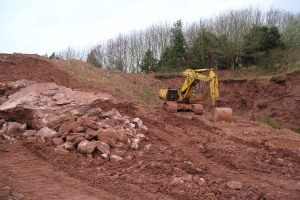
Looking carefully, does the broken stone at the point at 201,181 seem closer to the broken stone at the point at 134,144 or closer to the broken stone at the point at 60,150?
the broken stone at the point at 134,144

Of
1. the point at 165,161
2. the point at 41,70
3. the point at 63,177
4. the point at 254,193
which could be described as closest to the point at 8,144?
the point at 63,177

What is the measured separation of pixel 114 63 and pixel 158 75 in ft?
25.8

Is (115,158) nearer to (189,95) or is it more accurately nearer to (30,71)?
(189,95)

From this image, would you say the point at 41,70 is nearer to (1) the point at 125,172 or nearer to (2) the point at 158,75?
(1) the point at 125,172

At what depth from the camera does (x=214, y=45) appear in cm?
2983

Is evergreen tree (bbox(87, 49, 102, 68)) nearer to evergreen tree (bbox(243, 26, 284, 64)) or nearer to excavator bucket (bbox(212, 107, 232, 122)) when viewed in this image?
evergreen tree (bbox(243, 26, 284, 64))

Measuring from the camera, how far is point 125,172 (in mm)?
6055

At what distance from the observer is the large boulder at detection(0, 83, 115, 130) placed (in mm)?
8148

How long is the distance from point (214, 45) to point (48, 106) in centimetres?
2393

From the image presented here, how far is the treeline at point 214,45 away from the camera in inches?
1019

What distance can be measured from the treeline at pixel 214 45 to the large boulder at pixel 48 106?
731 inches

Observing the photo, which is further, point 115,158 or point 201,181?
point 115,158

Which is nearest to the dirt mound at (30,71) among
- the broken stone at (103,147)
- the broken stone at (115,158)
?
the broken stone at (103,147)

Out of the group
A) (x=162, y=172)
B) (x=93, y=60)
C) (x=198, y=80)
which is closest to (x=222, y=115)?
(x=198, y=80)
